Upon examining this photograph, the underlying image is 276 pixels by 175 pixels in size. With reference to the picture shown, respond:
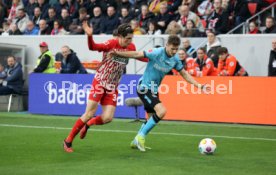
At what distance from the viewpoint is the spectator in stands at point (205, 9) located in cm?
2231

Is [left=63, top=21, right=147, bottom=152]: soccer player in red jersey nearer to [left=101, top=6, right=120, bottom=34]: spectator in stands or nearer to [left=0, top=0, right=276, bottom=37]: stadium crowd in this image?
[left=0, top=0, right=276, bottom=37]: stadium crowd

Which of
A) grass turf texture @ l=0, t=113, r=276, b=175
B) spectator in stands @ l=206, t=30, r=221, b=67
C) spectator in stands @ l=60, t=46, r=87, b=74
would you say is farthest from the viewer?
spectator in stands @ l=60, t=46, r=87, b=74

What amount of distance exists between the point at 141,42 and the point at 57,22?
4.38 metres

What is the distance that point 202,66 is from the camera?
19.4 m

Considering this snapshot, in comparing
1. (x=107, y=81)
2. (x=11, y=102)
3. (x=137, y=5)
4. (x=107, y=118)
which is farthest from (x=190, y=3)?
(x=107, y=118)

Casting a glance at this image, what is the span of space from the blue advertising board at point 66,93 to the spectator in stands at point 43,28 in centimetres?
438

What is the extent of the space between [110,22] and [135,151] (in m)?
12.2

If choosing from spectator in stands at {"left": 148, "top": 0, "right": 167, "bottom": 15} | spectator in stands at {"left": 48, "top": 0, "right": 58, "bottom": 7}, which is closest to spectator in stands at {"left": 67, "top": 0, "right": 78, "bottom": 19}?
spectator in stands at {"left": 48, "top": 0, "right": 58, "bottom": 7}

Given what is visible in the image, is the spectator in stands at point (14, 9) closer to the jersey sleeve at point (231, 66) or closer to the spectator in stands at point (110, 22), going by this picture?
the spectator in stands at point (110, 22)

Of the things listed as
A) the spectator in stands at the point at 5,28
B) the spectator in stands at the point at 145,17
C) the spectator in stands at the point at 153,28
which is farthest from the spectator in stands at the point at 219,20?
the spectator in stands at the point at 5,28

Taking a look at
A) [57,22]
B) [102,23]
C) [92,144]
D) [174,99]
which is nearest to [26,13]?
[57,22]

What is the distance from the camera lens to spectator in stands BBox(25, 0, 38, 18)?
27.8m

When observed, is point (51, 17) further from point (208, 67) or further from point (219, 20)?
point (208, 67)

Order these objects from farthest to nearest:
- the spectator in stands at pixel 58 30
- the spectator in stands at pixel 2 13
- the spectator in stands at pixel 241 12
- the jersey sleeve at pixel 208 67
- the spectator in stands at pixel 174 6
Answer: the spectator in stands at pixel 2 13 < the spectator in stands at pixel 58 30 < the spectator in stands at pixel 174 6 < the spectator in stands at pixel 241 12 < the jersey sleeve at pixel 208 67
